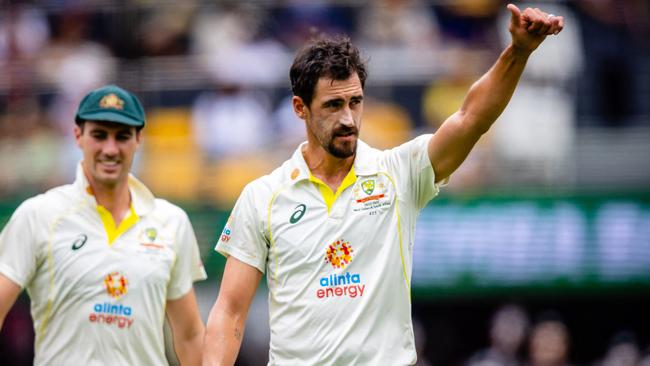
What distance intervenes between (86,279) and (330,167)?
5.47ft

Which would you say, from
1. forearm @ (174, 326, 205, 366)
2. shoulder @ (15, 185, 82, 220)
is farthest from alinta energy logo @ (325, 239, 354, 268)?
shoulder @ (15, 185, 82, 220)

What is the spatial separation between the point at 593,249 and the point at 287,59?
14.3 feet

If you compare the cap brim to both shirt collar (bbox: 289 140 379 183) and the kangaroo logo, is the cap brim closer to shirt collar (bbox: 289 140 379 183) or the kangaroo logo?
shirt collar (bbox: 289 140 379 183)

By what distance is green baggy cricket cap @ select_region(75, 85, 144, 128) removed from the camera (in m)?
7.36

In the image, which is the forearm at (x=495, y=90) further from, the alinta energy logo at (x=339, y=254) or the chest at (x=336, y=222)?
the alinta energy logo at (x=339, y=254)

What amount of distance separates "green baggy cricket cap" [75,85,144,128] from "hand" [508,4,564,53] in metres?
2.53

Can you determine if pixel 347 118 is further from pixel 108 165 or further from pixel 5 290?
pixel 5 290

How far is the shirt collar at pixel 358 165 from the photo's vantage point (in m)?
6.45

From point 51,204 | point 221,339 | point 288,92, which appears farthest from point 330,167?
point 288,92

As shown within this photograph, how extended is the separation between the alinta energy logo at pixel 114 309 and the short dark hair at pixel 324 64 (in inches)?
64.7

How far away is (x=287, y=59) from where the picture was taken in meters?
15.4

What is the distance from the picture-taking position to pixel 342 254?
6.29 m

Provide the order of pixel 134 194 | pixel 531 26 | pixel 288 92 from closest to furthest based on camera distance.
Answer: pixel 531 26, pixel 134 194, pixel 288 92

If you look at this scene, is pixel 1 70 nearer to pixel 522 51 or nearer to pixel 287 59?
pixel 287 59
